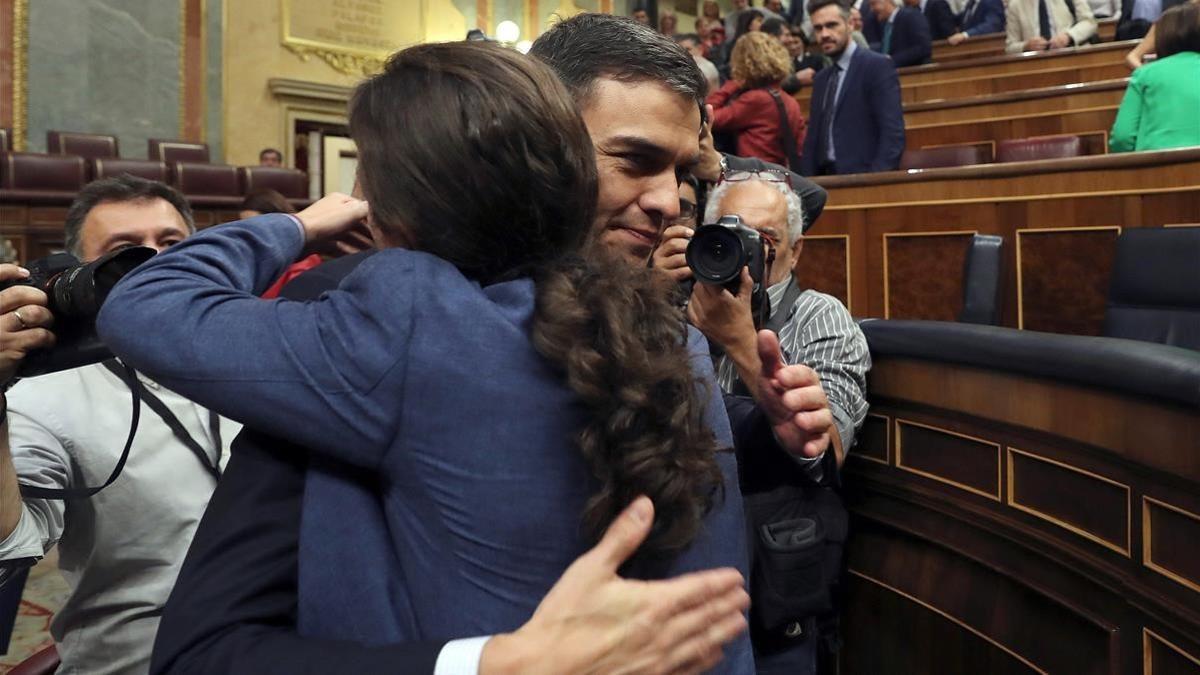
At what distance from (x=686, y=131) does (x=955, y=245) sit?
7.28ft

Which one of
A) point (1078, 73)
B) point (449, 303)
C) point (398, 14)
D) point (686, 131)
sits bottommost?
point (449, 303)

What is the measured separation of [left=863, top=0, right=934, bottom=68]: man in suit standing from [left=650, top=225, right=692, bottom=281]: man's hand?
4435 mm

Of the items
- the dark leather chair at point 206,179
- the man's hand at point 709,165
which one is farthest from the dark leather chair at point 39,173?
the man's hand at point 709,165

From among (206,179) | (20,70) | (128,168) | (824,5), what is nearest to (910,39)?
(824,5)

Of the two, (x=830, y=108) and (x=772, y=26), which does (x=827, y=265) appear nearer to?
(x=830, y=108)

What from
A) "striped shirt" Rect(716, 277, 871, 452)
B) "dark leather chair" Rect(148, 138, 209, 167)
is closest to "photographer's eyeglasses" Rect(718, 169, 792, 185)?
"striped shirt" Rect(716, 277, 871, 452)

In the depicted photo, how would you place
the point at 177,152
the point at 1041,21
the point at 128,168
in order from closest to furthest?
the point at 1041,21 < the point at 128,168 < the point at 177,152

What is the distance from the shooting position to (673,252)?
1.19 meters

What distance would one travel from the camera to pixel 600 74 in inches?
35.4

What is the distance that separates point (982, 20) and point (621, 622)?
20.9ft

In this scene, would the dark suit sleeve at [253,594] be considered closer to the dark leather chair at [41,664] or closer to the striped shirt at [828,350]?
the dark leather chair at [41,664]

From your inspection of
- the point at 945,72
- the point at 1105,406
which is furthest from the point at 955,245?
the point at 945,72

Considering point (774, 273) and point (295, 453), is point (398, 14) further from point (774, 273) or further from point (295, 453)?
point (295, 453)

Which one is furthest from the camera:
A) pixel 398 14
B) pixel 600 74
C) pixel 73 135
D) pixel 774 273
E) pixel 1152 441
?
pixel 398 14
